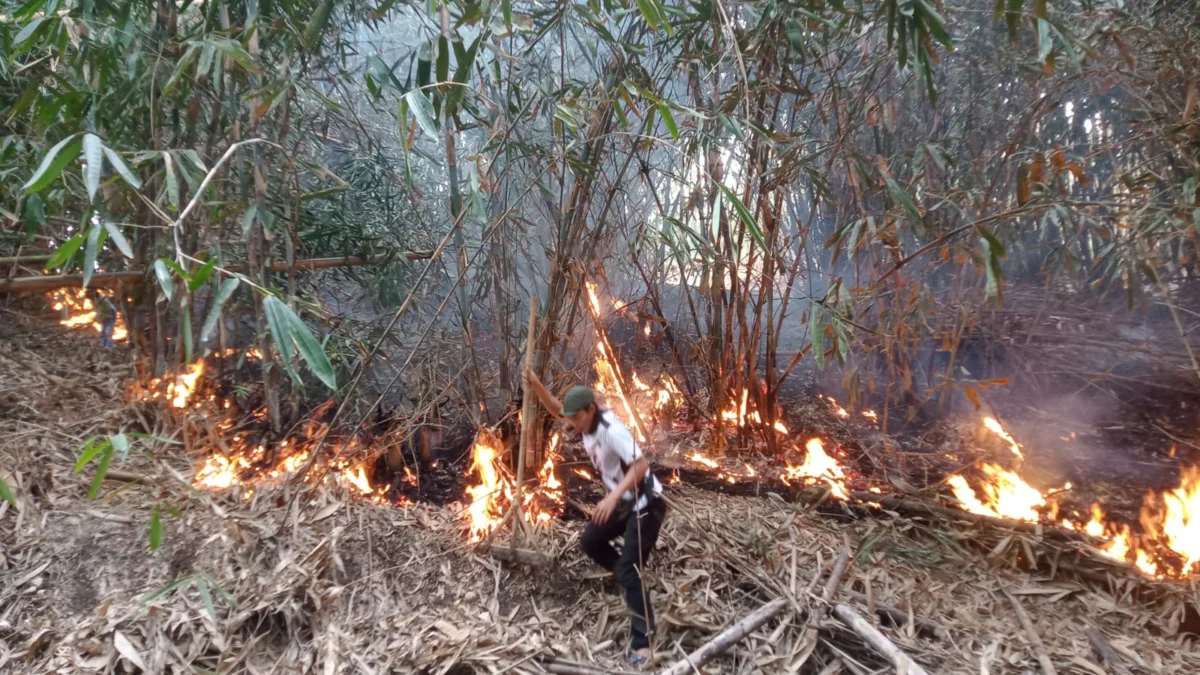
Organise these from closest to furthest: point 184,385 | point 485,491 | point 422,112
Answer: point 422,112 < point 485,491 < point 184,385

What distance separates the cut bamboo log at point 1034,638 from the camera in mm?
2014

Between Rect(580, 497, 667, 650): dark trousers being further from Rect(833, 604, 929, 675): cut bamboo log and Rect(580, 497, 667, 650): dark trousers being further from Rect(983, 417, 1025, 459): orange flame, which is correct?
Rect(983, 417, 1025, 459): orange flame

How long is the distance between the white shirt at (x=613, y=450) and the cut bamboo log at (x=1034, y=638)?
1.33 m

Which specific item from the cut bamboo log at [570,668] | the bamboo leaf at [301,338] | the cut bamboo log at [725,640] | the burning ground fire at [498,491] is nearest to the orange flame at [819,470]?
the cut bamboo log at [725,640]

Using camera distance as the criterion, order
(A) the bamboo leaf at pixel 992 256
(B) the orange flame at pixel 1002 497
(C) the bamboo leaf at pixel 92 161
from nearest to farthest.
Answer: (C) the bamboo leaf at pixel 92 161
(A) the bamboo leaf at pixel 992 256
(B) the orange flame at pixel 1002 497

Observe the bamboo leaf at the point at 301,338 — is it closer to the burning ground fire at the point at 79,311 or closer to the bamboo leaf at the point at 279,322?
the bamboo leaf at the point at 279,322

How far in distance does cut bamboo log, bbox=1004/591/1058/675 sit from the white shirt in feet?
4.35

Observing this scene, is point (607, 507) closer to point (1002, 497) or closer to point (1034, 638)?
point (1034, 638)

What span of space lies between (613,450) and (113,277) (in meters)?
2.07

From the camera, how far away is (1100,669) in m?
2.04

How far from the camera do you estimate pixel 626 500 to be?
6.95 feet

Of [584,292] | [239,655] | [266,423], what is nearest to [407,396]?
[266,423]

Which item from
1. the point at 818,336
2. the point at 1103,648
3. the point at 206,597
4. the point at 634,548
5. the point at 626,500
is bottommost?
the point at 1103,648

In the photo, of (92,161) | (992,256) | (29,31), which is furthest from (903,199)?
(29,31)
